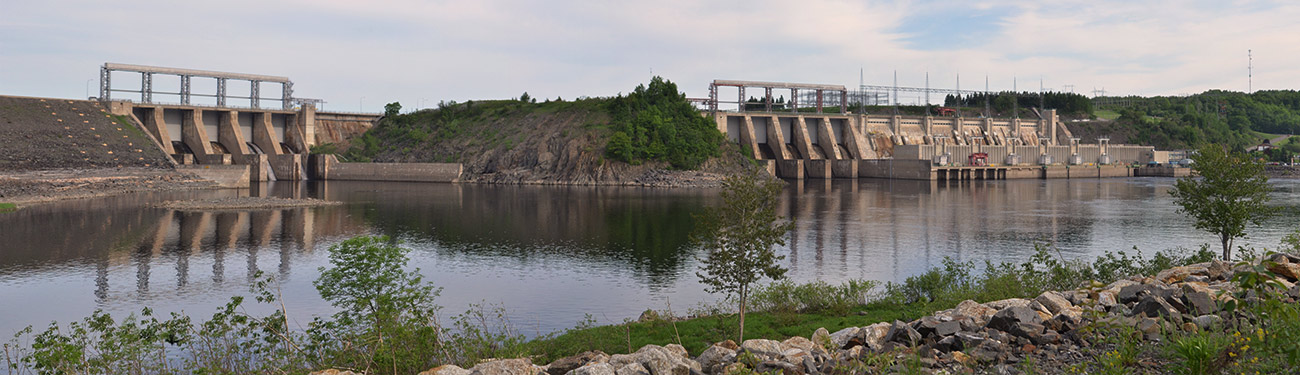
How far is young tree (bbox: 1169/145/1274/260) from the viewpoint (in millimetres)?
29938

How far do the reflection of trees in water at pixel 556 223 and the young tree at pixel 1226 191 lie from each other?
18005mm

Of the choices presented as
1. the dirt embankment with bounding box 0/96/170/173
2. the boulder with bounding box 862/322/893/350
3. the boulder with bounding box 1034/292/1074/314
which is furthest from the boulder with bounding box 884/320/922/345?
the dirt embankment with bounding box 0/96/170/173

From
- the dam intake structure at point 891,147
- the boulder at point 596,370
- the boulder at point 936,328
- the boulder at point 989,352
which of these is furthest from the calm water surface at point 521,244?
the dam intake structure at point 891,147

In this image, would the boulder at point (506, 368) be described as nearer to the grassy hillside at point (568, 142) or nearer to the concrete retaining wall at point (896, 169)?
the grassy hillside at point (568, 142)

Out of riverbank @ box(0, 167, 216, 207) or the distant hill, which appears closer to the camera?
riverbank @ box(0, 167, 216, 207)

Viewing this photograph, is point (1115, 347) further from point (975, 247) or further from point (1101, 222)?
point (1101, 222)

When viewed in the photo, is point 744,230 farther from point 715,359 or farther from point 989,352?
point 989,352

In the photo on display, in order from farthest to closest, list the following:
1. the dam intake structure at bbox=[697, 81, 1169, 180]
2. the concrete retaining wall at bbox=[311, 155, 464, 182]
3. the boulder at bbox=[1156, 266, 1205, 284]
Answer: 1. the dam intake structure at bbox=[697, 81, 1169, 180]
2. the concrete retaining wall at bbox=[311, 155, 464, 182]
3. the boulder at bbox=[1156, 266, 1205, 284]

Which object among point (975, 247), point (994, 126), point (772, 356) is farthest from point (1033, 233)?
point (994, 126)

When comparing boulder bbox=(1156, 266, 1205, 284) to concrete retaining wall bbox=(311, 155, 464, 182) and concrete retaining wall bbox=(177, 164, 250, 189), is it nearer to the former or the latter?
concrete retaining wall bbox=(177, 164, 250, 189)

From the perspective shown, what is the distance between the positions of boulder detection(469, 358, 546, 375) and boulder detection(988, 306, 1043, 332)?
6775 millimetres

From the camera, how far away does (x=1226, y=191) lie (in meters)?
30.1

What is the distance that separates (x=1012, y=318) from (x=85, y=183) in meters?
80.2

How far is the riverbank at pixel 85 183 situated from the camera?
218ft
